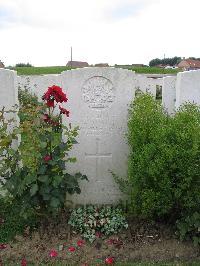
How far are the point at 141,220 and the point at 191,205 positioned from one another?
2.66 ft

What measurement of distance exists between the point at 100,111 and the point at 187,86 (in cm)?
120

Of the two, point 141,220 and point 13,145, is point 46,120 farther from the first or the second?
point 141,220

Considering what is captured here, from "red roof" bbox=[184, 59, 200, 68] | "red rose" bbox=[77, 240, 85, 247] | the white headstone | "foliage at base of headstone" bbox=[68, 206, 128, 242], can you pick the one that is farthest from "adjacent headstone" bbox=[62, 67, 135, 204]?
"red roof" bbox=[184, 59, 200, 68]

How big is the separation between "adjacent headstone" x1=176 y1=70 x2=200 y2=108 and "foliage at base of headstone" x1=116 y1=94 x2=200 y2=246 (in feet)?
2.40

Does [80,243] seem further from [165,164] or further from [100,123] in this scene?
[100,123]

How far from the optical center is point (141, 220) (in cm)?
446

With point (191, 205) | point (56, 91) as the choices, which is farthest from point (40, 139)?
point (191, 205)

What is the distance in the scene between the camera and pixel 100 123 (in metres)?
4.62

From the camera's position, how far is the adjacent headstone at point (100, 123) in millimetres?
4453

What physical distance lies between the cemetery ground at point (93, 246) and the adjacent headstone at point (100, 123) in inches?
23.6

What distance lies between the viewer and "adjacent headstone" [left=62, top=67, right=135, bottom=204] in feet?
14.6

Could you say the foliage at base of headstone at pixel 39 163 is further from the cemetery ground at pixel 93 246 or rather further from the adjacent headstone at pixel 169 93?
the adjacent headstone at pixel 169 93

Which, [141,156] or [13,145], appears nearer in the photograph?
[141,156]

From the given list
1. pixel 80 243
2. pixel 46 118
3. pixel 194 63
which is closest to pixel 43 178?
pixel 46 118
